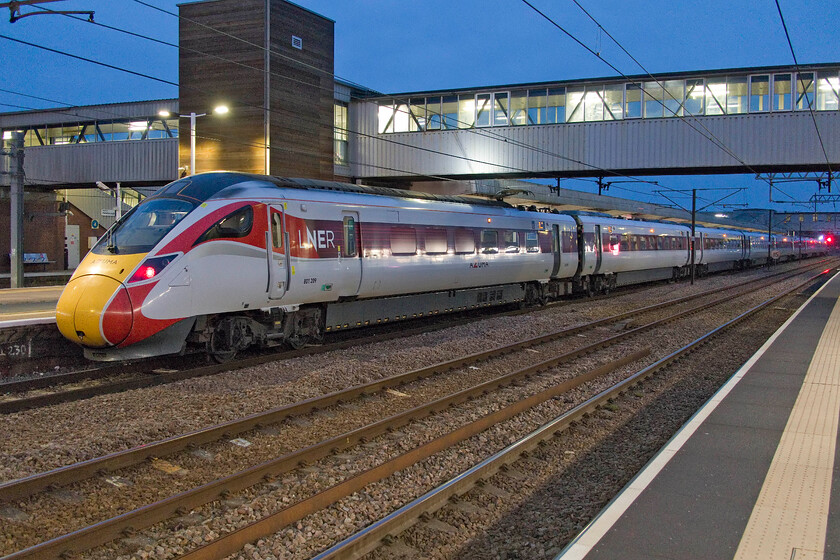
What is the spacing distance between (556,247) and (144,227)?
566 inches

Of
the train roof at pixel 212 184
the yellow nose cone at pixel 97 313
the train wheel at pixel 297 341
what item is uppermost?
the train roof at pixel 212 184

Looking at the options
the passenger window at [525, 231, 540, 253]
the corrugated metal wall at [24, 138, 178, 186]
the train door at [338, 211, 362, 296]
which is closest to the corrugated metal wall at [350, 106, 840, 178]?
the passenger window at [525, 231, 540, 253]

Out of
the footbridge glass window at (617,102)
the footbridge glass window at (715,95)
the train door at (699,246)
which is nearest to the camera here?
the footbridge glass window at (617,102)

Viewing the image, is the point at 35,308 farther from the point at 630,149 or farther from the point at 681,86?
the point at 681,86

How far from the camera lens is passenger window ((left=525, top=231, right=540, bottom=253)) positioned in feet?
65.3

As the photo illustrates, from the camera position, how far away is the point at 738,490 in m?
5.33

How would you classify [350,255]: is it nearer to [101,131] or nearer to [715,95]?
[715,95]

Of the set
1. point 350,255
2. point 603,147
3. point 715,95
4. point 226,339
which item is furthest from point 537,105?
point 226,339

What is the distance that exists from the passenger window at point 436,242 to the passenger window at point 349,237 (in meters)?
2.60

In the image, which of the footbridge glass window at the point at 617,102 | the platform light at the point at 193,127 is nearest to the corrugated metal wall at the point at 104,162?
the platform light at the point at 193,127

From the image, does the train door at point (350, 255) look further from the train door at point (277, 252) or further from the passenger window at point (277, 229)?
the passenger window at point (277, 229)

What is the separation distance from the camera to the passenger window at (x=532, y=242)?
1991cm

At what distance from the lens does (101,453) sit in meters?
6.56

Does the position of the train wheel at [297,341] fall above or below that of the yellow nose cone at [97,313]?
below
